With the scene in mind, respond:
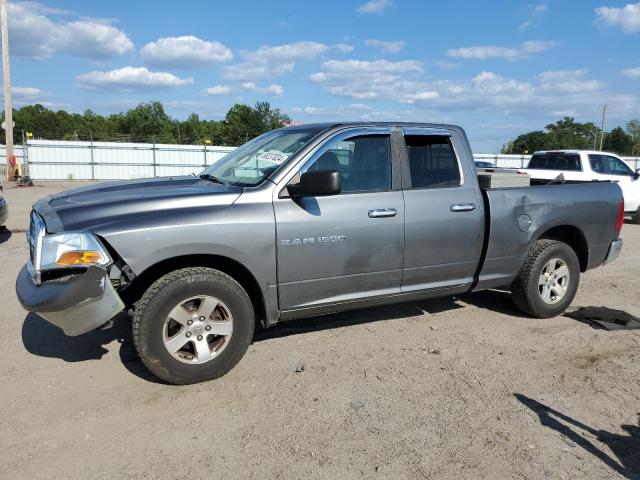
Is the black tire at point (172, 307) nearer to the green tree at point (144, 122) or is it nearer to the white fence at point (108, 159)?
the white fence at point (108, 159)

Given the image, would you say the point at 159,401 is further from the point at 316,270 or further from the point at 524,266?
the point at 524,266

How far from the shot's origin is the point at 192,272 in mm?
3604

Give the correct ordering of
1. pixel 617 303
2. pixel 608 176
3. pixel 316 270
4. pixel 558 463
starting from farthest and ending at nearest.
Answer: pixel 608 176 → pixel 617 303 → pixel 316 270 → pixel 558 463

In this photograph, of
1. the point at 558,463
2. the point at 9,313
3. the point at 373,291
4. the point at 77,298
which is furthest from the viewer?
the point at 9,313

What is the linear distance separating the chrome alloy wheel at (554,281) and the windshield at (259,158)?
2.89 metres

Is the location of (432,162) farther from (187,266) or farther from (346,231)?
(187,266)

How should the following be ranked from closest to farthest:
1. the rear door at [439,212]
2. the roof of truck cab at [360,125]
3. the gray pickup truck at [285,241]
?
the gray pickup truck at [285,241], the roof of truck cab at [360,125], the rear door at [439,212]

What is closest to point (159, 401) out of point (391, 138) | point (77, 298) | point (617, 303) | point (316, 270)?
point (77, 298)

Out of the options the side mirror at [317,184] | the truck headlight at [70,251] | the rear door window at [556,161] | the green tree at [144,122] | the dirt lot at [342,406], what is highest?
the green tree at [144,122]

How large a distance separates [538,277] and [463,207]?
1.25m

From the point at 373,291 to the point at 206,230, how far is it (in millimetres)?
1562

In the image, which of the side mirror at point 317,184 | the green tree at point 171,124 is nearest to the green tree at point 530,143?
the green tree at point 171,124

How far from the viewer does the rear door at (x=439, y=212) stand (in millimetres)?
4422

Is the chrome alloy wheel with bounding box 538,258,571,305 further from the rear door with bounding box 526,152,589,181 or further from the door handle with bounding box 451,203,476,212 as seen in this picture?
the rear door with bounding box 526,152,589,181
